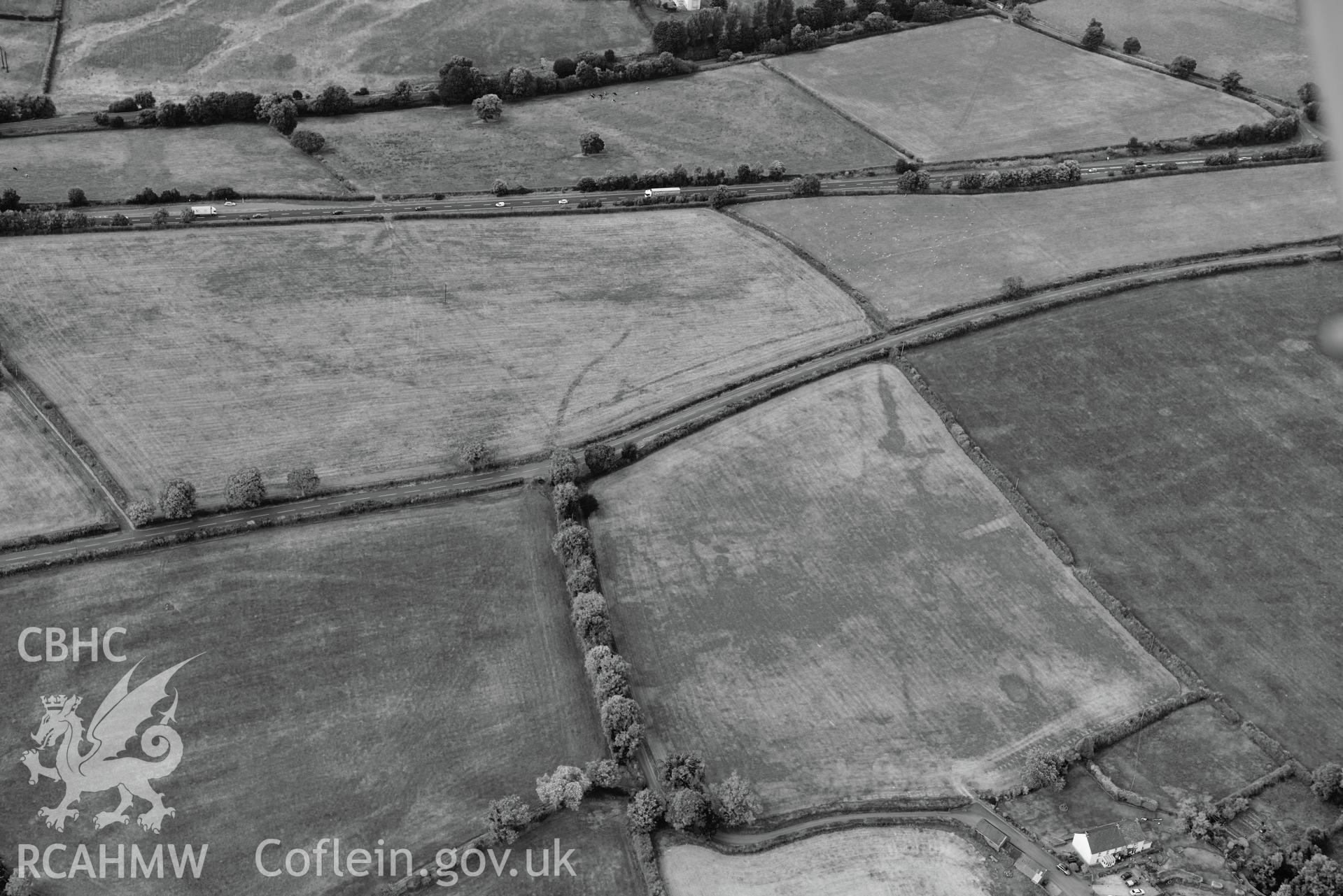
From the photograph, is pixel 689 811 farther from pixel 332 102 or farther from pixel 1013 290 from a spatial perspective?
pixel 332 102

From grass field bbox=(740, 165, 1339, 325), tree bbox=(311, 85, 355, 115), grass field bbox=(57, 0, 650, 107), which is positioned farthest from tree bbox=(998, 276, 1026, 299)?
tree bbox=(311, 85, 355, 115)

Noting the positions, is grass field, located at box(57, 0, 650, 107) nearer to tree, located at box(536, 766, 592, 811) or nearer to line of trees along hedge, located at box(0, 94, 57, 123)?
line of trees along hedge, located at box(0, 94, 57, 123)

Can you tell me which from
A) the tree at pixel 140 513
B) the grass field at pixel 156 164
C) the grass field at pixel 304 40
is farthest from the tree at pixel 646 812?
the grass field at pixel 304 40

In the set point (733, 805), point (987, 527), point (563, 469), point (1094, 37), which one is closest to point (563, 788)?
point (733, 805)

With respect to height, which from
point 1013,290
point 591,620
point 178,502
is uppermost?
point 178,502

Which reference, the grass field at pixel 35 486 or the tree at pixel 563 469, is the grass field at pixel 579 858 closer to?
the tree at pixel 563 469

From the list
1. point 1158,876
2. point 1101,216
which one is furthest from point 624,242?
point 1158,876
